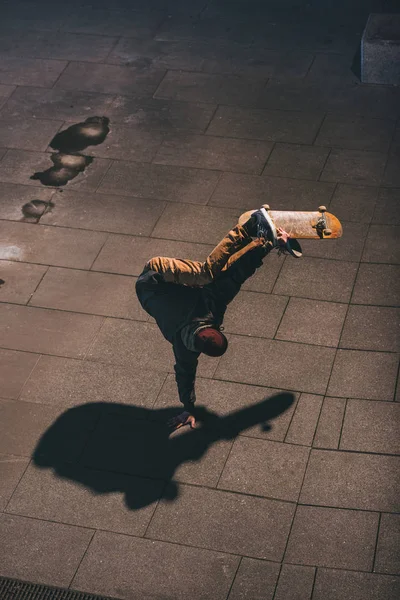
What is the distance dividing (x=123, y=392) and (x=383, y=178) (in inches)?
210

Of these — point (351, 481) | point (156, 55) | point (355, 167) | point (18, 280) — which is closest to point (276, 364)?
point (351, 481)

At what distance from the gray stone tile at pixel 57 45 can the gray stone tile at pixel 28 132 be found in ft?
7.27

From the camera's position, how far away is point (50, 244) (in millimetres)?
11992

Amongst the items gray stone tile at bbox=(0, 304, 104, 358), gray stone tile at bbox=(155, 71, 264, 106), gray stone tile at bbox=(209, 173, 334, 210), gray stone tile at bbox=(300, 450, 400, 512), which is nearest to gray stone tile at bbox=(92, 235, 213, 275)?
gray stone tile at bbox=(0, 304, 104, 358)

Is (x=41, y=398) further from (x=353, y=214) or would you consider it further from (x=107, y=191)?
(x=353, y=214)

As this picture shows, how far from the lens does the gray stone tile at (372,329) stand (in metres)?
10.1

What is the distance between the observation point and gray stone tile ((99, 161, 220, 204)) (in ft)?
41.7

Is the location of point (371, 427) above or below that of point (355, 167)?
above

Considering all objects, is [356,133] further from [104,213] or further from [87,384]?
[87,384]

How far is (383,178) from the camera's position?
12.7 metres

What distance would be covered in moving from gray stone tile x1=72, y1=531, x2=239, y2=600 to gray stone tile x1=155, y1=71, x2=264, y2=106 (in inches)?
331

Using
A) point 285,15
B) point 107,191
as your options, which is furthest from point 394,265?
point 285,15

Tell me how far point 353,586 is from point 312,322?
11.4 feet

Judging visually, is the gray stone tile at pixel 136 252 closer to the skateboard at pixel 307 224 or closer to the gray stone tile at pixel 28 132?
the gray stone tile at pixel 28 132
